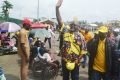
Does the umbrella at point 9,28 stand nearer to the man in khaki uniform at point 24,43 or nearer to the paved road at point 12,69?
the paved road at point 12,69

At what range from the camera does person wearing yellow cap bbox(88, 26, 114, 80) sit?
7258mm

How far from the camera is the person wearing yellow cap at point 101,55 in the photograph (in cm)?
726

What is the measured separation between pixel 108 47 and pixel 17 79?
166 inches

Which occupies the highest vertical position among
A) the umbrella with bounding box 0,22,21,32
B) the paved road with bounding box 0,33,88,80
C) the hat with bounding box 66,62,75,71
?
the umbrella with bounding box 0,22,21,32

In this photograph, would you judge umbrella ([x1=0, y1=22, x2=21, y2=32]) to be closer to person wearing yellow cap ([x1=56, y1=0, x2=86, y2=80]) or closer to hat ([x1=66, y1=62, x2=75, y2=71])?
person wearing yellow cap ([x1=56, y1=0, x2=86, y2=80])

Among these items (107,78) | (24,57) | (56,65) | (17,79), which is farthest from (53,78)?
(107,78)

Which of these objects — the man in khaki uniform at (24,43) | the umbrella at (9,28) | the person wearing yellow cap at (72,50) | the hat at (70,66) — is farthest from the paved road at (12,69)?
the hat at (70,66)

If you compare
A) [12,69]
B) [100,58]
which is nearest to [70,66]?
[100,58]

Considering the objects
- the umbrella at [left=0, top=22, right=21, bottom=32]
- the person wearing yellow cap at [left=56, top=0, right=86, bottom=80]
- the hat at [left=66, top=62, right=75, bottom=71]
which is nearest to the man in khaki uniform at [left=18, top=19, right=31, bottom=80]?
the person wearing yellow cap at [left=56, top=0, right=86, bottom=80]

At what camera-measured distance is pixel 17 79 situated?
34.3 feet

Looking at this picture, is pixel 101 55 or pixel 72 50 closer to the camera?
pixel 72 50

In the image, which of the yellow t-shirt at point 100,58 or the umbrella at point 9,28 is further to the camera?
the umbrella at point 9,28

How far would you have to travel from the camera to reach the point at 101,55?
730 centimetres

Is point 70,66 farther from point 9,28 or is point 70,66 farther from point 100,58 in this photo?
point 9,28
